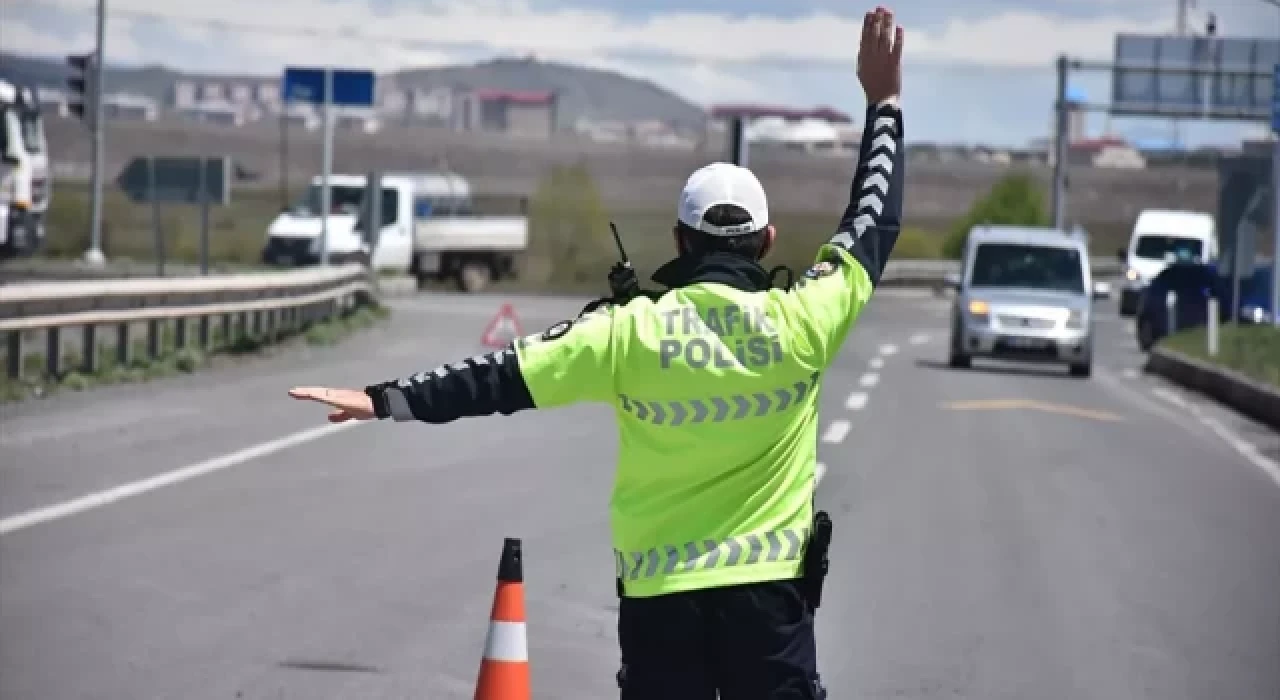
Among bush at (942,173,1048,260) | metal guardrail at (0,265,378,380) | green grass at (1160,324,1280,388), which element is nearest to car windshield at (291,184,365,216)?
metal guardrail at (0,265,378,380)

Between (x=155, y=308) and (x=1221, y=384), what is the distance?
11.2 meters

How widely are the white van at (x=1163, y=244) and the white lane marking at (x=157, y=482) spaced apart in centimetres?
3457

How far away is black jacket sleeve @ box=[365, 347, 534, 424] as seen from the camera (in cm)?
452

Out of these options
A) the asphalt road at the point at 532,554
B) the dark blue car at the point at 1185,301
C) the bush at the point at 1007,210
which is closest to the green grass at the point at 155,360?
the asphalt road at the point at 532,554

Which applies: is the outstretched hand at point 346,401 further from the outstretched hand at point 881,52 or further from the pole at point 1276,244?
the pole at point 1276,244

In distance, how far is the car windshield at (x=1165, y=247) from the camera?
4994 cm

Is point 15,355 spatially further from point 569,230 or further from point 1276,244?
point 569,230

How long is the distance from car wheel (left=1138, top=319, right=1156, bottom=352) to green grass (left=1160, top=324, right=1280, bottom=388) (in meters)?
1.83

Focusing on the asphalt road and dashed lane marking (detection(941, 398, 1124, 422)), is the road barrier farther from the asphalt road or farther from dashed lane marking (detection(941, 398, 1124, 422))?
the asphalt road

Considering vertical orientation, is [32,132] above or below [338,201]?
above

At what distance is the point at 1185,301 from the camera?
126 feet

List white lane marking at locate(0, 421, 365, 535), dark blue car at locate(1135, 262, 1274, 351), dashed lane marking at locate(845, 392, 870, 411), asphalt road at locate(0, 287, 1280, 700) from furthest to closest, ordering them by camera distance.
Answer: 1. dark blue car at locate(1135, 262, 1274, 351)
2. dashed lane marking at locate(845, 392, 870, 411)
3. white lane marking at locate(0, 421, 365, 535)
4. asphalt road at locate(0, 287, 1280, 700)

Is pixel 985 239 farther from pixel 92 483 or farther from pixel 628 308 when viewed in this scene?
pixel 628 308

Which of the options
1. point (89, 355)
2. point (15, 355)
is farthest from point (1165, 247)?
point (15, 355)
